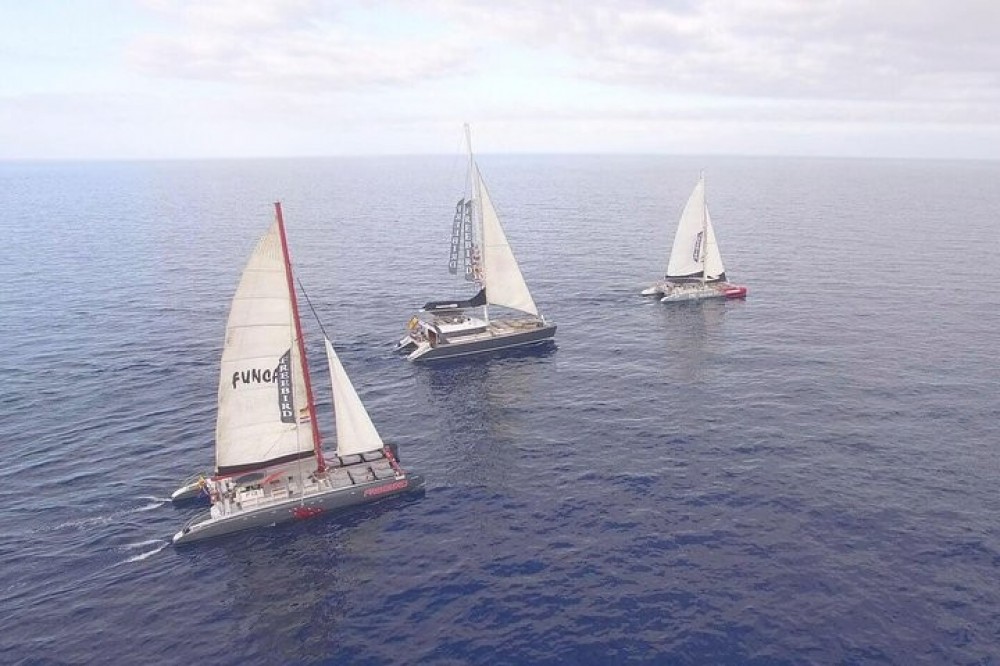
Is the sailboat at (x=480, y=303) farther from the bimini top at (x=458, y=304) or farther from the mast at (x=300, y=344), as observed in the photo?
the mast at (x=300, y=344)

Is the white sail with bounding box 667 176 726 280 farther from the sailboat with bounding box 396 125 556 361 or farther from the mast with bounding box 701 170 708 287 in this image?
the sailboat with bounding box 396 125 556 361

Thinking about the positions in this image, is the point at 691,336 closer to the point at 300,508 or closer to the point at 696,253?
the point at 696,253

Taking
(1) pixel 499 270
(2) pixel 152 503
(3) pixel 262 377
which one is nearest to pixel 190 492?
(2) pixel 152 503

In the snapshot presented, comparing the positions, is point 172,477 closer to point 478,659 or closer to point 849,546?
point 478,659

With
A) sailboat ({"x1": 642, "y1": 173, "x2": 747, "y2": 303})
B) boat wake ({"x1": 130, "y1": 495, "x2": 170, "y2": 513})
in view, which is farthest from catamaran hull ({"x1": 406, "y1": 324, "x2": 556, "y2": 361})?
boat wake ({"x1": 130, "y1": 495, "x2": 170, "y2": 513})

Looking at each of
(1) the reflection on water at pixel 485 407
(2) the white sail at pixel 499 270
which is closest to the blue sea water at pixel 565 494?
(1) the reflection on water at pixel 485 407

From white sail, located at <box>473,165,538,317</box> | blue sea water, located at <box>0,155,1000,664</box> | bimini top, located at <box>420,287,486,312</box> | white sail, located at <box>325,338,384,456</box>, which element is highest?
white sail, located at <box>473,165,538,317</box>

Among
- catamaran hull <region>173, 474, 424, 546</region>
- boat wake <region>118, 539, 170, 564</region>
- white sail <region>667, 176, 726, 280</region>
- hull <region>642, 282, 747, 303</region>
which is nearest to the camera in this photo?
boat wake <region>118, 539, 170, 564</region>
